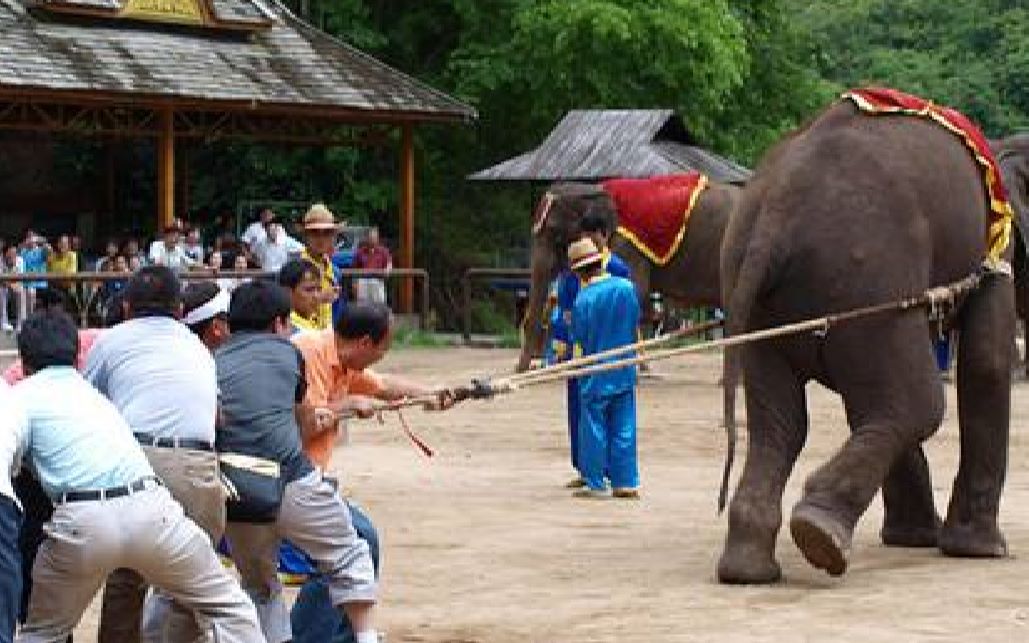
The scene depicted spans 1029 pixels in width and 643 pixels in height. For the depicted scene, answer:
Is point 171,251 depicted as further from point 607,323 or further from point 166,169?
point 607,323

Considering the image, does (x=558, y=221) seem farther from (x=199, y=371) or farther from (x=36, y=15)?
(x=199, y=371)

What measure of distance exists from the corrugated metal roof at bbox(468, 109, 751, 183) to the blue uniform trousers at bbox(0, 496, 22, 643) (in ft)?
77.6

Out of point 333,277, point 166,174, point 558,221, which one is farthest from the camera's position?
point 166,174

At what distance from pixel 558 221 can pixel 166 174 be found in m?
9.46

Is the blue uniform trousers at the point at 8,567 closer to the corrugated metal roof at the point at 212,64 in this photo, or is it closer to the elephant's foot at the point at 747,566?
the elephant's foot at the point at 747,566

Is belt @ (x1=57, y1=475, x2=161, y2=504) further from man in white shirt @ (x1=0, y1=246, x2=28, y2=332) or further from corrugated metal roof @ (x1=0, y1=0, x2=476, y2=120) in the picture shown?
corrugated metal roof @ (x1=0, y1=0, x2=476, y2=120)

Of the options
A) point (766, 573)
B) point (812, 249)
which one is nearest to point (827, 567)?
Result: point (766, 573)

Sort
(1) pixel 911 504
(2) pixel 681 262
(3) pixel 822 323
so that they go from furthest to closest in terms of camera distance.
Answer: (2) pixel 681 262
(1) pixel 911 504
(3) pixel 822 323

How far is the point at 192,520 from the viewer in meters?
7.74

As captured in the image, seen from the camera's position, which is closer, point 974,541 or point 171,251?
point 974,541

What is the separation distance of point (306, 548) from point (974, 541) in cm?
417

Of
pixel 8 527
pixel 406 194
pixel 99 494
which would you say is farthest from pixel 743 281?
pixel 406 194

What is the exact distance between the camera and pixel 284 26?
3347 centimetres

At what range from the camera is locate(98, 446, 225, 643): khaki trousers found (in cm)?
775
